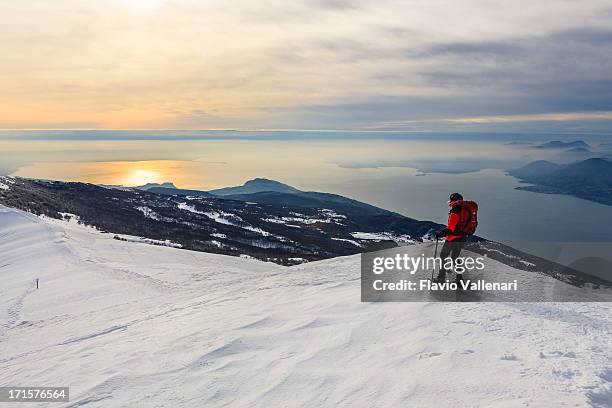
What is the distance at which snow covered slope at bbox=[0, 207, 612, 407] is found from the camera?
20.3 feet

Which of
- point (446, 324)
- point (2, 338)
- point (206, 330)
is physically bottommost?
point (2, 338)

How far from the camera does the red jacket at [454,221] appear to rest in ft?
36.5

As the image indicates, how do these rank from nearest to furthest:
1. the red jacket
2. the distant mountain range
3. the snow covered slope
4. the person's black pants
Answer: the snow covered slope
the red jacket
the person's black pants
the distant mountain range

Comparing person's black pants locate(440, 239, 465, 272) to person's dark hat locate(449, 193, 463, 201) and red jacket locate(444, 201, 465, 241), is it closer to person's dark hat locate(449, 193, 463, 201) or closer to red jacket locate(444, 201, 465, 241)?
red jacket locate(444, 201, 465, 241)

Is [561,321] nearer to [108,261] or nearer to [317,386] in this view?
[317,386]

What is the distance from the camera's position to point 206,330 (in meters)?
10.0

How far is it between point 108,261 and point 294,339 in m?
21.3

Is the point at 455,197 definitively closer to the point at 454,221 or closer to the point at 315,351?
the point at 454,221

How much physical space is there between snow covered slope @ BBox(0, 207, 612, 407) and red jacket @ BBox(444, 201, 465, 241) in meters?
2.07

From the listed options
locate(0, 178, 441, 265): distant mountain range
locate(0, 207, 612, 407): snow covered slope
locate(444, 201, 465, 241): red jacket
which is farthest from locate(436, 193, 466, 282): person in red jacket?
locate(0, 178, 441, 265): distant mountain range

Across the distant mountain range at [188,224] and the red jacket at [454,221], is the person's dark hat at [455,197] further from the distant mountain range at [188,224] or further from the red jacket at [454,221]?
the distant mountain range at [188,224]

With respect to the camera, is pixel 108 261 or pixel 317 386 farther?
pixel 108 261

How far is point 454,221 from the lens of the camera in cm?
1125

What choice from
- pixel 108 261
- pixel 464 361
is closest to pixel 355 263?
pixel 464 361
